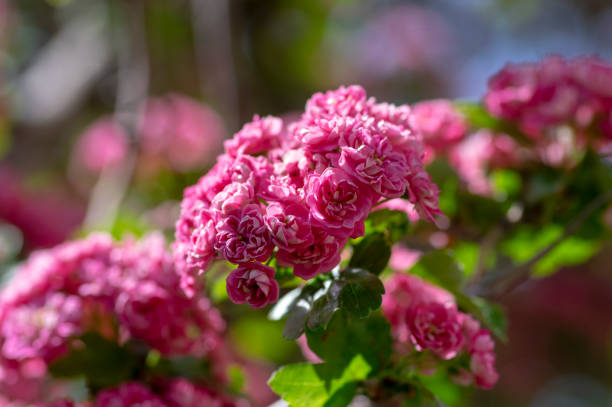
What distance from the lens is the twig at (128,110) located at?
1754 mm

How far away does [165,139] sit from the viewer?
79.5 inches

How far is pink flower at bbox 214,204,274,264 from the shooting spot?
0.63m

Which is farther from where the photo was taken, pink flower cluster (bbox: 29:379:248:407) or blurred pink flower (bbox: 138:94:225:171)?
blurred pink flower (bbox: 138:94:225:171)

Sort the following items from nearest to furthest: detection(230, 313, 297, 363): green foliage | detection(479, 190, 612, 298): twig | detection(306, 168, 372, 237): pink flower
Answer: detection(306, 168, 372, 237): pink flower → detection(479, 190, 612, 298): twig → detection(230, 313, 297, 363): green foliage

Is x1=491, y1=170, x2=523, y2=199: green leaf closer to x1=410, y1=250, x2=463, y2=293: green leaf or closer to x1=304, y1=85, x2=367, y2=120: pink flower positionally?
x1=410, y1=250, x2=463, y2=293: green leaf

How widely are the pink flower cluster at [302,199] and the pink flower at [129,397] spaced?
9.0 inches

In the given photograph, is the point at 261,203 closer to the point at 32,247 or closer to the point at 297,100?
the point at 32,247

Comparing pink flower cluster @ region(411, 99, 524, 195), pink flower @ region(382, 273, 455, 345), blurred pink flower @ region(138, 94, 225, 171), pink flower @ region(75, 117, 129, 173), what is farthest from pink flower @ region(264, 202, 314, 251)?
pink flower @ region(75, 117, 129, 173)

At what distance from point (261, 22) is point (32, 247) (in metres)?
1.84

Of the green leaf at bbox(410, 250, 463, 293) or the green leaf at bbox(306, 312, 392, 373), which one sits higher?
the green leaf at bbox(410, 250, 463, 293)

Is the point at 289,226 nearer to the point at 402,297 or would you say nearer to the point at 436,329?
the point at 436,329

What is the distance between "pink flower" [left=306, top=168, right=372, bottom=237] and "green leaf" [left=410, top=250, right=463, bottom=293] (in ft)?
0.80

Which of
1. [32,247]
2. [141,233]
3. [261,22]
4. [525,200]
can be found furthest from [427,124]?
[261,22]

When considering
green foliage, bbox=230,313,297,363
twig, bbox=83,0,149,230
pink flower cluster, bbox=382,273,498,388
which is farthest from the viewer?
twig, bbox=83,0,149,230
